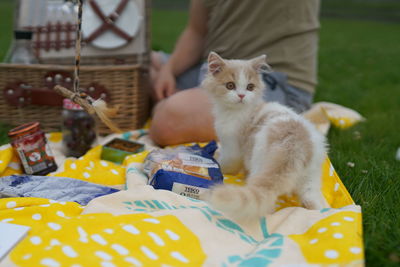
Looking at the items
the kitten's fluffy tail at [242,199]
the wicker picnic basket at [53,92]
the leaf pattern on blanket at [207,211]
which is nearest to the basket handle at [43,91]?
the wicker picnic basket at [53,92]

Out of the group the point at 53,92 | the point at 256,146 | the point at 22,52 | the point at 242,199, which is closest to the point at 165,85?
the point at 53,92

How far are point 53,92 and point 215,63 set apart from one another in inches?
34.2

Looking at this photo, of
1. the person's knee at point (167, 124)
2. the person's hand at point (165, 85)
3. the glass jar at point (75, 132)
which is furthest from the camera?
the person's hand at point (165, 85)

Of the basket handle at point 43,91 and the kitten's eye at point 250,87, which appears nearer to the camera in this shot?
the kitten's eye at point 250,87

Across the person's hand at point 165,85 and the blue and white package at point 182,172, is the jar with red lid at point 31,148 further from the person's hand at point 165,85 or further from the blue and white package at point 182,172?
the person's hand at point 165,85

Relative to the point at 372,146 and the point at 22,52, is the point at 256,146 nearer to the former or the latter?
the point at 372,146

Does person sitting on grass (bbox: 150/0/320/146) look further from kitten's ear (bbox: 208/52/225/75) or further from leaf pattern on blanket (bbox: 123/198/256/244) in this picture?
leaf pattern on blanket (bbox: 123/198/256/244)

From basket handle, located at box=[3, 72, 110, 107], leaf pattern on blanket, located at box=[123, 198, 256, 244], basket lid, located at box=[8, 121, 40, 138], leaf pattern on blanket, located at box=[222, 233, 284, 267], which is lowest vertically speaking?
leaf pattern on blanket, located at box=[222, 233, 284, 267]

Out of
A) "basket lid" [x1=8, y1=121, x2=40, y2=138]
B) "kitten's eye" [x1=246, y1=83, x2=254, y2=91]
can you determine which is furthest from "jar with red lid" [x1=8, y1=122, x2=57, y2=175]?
"kitten's eye" [x1=246, y1=83, x2=254, y2=91]

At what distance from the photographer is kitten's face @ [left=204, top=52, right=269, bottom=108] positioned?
1120 millimetres

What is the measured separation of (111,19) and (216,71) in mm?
901

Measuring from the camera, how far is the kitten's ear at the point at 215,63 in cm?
113

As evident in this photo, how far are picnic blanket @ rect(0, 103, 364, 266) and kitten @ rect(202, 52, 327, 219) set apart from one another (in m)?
0.07

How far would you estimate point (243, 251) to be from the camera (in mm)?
806
